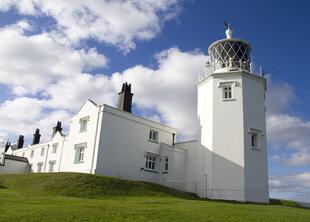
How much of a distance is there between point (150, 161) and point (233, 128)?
9.34 metres

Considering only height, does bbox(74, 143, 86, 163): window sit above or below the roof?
below

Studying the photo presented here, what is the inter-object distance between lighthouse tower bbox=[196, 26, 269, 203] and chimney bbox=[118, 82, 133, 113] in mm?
7112

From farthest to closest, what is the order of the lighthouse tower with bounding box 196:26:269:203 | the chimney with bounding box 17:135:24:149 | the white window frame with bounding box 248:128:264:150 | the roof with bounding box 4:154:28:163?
the chimney with bounding box 17:135:24:149 → the roof with bounding box 4:154:28:163 → the white window frame with bounding box 248:128:264:150 → the lighthouse tower with bounding box 196:26:269:203

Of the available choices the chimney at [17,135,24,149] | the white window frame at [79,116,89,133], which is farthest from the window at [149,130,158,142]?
the chimney at [17,135,24,149]

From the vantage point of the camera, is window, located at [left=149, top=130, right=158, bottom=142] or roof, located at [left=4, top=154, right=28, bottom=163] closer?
window, located at [left=149, top=130, right=158, bottom=142]

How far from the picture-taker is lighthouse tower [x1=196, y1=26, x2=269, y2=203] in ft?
82.9

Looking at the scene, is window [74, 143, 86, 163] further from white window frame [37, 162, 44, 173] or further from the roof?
the roof

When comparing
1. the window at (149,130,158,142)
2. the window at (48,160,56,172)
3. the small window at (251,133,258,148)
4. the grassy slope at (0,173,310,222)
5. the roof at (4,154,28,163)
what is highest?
the window at (149,130,158,142)

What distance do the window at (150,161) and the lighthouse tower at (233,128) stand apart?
18.2ft

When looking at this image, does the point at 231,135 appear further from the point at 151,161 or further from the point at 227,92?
the point at 151,161

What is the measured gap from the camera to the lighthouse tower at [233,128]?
25.3 meters

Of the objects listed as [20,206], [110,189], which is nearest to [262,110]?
[110,189]

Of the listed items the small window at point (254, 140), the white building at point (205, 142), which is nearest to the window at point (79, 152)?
the white building at point (205, 142)

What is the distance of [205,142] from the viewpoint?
27594mm
